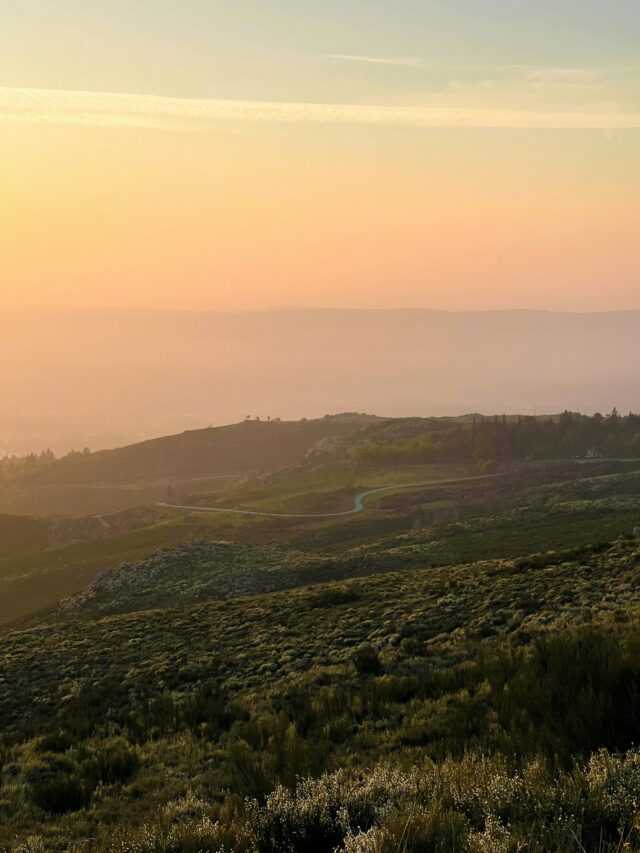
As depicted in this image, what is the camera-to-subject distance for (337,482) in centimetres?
13688

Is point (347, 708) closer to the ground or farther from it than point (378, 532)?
farther from it

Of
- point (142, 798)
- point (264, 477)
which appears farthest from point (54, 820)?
point (264, 477)

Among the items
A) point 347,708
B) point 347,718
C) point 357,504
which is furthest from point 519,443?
point 347,718

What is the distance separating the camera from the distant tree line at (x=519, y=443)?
136250 mm

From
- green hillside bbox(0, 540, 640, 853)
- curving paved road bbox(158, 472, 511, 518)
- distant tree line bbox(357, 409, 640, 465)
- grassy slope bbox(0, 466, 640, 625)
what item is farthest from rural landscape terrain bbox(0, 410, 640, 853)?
distant tree line bbox(357, 409, 640, 465)

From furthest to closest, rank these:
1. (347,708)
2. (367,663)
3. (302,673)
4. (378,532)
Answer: (378,532) → (302,673) → (367,663) → (347,708)

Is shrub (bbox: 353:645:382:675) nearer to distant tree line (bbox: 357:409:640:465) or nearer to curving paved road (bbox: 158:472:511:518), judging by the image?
curving paved road (bbox: 158:472:511:518)

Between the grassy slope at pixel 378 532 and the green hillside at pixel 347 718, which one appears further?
the grassy slope at pixel 378 532

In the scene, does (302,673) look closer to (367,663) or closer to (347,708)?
(367,663)

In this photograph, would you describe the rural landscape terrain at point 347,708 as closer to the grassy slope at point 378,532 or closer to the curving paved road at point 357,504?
the grassy slope at point 378,532

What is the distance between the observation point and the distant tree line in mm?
136250

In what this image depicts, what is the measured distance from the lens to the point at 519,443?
143875mm

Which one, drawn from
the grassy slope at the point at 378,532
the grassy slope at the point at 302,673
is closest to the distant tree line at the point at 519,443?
the grassy slope at the point at 378,532

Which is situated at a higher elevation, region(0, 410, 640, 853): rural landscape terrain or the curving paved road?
region(0, 410, 640, 853): rural landscape terrain
